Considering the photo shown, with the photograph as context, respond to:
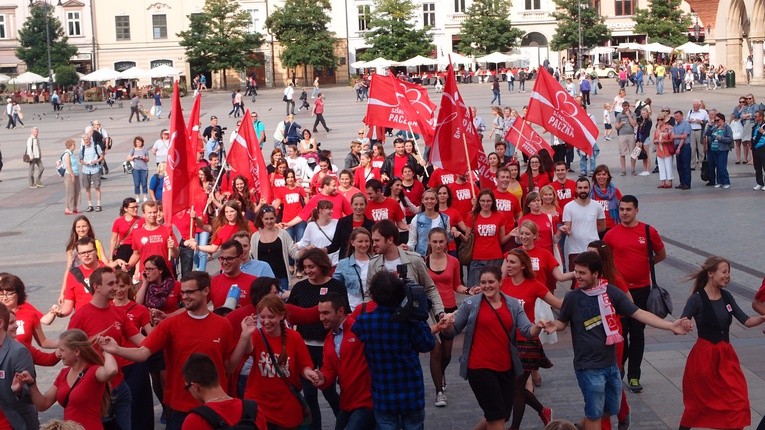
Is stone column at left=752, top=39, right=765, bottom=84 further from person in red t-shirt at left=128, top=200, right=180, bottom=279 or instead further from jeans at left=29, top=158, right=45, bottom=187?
person in red t-shirt at left=128, top=200, right=180, bottom=279

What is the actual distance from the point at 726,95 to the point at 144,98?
37.2 m

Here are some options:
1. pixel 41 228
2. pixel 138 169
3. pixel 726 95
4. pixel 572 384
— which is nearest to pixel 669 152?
pixel 138 169

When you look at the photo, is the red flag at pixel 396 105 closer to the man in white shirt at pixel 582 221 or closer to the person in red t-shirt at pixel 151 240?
the man in white shirt at pixel 582 221

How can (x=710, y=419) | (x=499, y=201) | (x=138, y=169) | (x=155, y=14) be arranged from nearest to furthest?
1. (x=710, y=419)
2. (x=499, y=201)
3. (x=138, y=169)
4. (x=155, y=14)

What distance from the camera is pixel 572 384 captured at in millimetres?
9539

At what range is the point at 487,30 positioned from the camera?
7694 centimetres

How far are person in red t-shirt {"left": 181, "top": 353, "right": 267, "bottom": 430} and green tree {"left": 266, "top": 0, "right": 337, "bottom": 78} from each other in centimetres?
6934

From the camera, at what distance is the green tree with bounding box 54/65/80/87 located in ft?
238

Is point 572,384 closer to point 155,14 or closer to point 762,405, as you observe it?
point 762,405

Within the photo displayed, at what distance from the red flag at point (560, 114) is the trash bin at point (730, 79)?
38741mm

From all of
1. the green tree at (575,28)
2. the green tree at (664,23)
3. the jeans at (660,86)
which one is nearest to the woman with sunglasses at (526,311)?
the jeans at (660,86)

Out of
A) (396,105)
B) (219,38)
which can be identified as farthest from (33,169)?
(219,38)

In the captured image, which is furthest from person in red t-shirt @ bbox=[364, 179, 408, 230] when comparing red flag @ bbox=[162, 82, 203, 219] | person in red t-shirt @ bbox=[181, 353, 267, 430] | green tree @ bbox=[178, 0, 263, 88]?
green tree @ bbox=[178, 0, 263, 88]

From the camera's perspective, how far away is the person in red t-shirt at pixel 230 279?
821 centimetres
